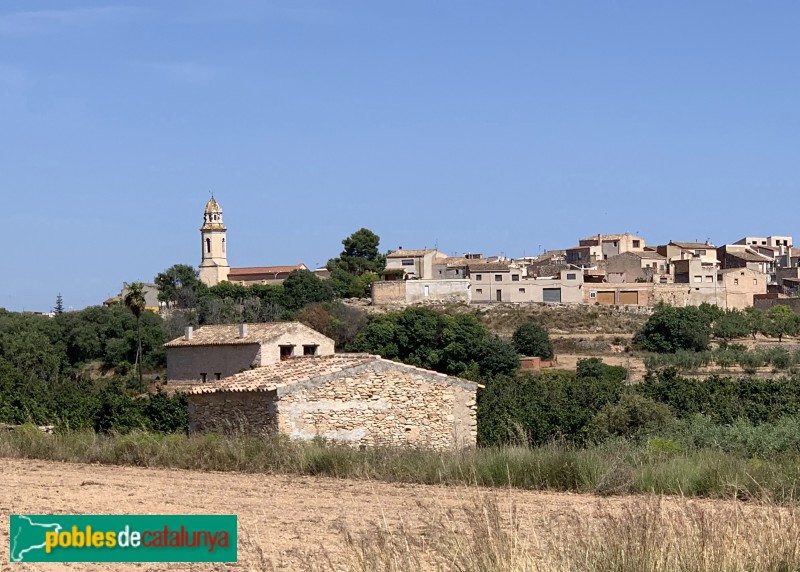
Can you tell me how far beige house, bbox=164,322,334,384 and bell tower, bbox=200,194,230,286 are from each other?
1892 inches

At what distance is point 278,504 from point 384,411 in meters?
11.4

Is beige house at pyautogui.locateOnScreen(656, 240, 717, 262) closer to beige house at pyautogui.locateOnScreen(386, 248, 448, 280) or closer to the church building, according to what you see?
beige house at pyautogui.locateOnScreen(386, 248, 448, 280)

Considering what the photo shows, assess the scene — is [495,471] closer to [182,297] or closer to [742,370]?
[742,370]

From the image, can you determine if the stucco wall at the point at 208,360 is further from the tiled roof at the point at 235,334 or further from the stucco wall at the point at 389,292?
the stucco wall at the point at 389,292

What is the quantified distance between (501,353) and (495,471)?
46543mm

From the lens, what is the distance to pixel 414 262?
3595 inches

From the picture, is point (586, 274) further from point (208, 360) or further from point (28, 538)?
point (28, 538)

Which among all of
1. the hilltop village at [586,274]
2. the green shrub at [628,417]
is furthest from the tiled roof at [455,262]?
the green shrub at [628,417]

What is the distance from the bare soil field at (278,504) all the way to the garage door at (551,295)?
67.6 metres

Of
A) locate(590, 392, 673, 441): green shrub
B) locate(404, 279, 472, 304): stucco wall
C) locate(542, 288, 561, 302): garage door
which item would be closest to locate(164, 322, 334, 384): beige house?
locate(590, 392, 673, 441): green shrub

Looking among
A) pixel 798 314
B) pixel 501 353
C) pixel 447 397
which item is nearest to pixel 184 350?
pixel 501 353

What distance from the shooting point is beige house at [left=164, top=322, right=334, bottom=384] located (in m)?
45.7

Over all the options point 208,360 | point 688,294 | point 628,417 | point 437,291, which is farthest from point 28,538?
point 688,294

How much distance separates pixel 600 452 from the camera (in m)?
12.3
